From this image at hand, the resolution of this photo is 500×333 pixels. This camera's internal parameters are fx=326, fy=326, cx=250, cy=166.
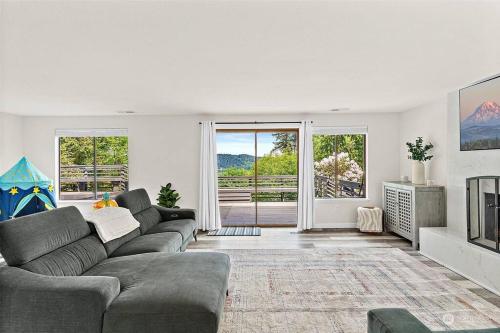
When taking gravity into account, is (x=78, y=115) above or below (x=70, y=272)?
above

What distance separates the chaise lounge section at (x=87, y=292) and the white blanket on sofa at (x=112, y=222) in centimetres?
59

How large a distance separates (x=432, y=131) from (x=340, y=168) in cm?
191

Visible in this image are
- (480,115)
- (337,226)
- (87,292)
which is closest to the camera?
(87,292)

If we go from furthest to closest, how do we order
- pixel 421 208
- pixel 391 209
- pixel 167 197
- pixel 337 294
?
pixel 167 197 → pixel 391 209 → pixel 421 208 → pixel 337 294

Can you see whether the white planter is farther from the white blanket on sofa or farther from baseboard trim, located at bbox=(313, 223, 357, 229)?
the white blanket on sofa

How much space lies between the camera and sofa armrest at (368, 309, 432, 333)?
159 cm

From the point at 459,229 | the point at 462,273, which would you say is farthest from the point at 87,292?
the point at 459,229

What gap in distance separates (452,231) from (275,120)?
3.54 meters

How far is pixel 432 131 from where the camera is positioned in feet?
17.5

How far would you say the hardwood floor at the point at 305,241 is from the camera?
5223 mm

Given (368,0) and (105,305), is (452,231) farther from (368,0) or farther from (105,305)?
(105,305)

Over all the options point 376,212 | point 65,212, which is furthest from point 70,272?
point 376,212

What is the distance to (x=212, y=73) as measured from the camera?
3.57 meters

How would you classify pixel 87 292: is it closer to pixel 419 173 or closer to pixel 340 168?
pixel 419 173
